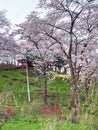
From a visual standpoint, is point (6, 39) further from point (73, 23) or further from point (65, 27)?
point (73, 23)

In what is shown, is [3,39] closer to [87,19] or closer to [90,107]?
[87,19]

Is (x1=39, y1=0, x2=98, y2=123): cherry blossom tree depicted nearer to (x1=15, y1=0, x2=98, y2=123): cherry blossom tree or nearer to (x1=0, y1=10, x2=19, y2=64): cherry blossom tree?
(x1=15, y1=0, x2=98, y2=123): cherry blossom tree

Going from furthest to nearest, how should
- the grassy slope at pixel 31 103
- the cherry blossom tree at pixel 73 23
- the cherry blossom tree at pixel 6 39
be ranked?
the cherry blossom tree at pixel 6 39
the cherry blossom tree at pixel 73 23
the grassy slope at pixel 31 103

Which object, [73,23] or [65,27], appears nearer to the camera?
[73,23]

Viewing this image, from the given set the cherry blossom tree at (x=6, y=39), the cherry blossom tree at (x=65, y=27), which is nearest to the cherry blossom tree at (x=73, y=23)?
the cherry blossom tree at (x=65, y=27)

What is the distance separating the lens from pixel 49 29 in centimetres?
2464

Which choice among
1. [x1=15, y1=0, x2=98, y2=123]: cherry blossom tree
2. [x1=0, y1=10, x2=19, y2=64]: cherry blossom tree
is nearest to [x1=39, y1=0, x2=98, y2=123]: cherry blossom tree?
A: [x1=15, y1=0, x2=98, y2=123]: cherry blossom tree

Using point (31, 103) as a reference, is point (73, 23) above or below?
above

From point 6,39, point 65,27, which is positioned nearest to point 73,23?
point 65,27

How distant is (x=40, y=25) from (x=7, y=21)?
29.2 feet

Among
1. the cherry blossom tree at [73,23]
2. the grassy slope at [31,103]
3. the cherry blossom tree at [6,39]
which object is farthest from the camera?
the cherry blossom tree at [6,39]

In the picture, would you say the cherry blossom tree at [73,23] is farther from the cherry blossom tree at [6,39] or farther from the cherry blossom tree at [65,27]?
the cherry blossom tree at [6,39]

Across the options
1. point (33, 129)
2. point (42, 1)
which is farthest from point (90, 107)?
point (42, 1)

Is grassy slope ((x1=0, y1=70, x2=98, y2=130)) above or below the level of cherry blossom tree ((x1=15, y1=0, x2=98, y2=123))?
below
